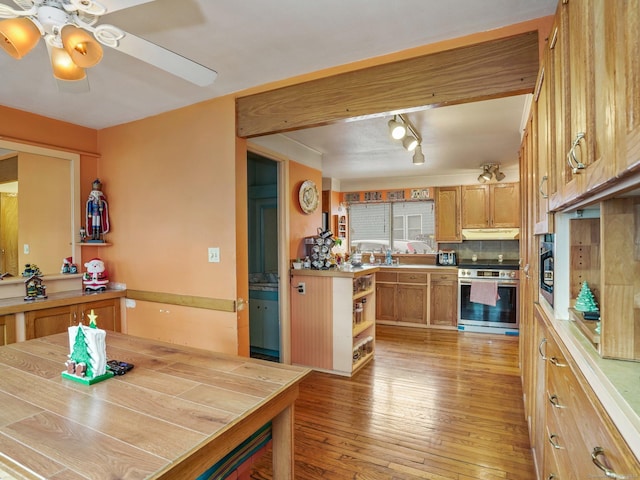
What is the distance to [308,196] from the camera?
3885 millimetres

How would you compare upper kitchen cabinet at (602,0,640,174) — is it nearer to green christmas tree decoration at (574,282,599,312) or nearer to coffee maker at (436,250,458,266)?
green christmas tree decoration at (574,282,599,312)

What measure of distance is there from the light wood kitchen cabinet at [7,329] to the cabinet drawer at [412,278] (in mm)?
4597

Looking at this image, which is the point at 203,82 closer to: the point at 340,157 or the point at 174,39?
the point at 174,39

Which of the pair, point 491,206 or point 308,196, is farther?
point 491,206

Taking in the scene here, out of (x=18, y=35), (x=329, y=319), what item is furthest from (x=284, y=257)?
(x=18, y=35)

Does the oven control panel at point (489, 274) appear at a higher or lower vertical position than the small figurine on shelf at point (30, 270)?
lower

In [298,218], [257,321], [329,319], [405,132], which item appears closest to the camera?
[405,132]


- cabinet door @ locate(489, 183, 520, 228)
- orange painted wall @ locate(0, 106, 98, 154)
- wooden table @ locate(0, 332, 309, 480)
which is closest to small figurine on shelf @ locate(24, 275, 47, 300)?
orange painted wall @ locate(0, 106, 98, 154)

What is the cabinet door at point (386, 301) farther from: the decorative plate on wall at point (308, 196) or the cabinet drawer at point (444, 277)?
the decorative plate on wall at point (308, 196)

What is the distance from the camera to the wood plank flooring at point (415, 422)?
6.59ft

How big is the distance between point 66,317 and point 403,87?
10.2 feet

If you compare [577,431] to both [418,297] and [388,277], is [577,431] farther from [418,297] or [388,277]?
[388,277]

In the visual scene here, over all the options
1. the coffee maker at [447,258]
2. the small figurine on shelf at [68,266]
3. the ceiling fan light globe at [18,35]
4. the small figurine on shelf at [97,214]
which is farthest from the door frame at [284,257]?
the coffee maker at [447,258]

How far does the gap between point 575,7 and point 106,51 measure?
2218mm
